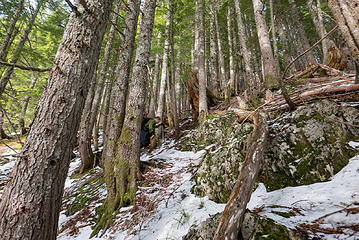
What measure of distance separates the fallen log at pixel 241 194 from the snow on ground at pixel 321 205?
0.41 metres

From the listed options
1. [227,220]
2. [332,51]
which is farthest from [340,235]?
[332,51]

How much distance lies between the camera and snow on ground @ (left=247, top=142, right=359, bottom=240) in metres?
1.34

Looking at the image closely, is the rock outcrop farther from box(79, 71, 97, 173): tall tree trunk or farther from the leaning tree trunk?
box(79, 71, 97, 173): tall tree trunk

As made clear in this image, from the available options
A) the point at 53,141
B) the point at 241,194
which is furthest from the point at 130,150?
the point at 241,194

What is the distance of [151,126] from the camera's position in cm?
631

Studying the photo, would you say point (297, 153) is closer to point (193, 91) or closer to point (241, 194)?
point (241, 194)

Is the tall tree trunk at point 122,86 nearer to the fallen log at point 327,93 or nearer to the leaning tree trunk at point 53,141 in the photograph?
the leaning tree trunk at point 53,141

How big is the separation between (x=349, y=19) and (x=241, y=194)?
185cm

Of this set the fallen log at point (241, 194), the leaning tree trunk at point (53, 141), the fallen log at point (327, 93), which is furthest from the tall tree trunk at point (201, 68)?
the leaning tree trunk at point (53, 141)

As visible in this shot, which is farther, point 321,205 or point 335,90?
point 335,90

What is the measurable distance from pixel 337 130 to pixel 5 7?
1326 cm

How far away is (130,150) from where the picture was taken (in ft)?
12.0

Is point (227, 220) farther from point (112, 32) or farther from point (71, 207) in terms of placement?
point (112, 32)

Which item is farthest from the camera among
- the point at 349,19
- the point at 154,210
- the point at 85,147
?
the point at 85,147
